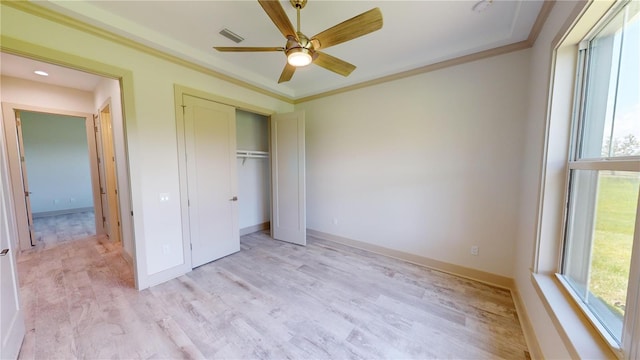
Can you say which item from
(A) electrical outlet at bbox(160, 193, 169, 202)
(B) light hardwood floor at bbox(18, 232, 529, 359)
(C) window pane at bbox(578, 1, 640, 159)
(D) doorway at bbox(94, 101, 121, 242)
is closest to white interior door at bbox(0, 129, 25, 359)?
(B) light hardwood floor at bbox(18, 232, 529, 359)

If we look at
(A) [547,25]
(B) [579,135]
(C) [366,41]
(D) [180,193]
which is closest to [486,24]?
(A) [547,25]

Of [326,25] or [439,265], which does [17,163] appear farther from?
[439,265]

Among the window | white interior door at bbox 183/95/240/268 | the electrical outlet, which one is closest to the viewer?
the window

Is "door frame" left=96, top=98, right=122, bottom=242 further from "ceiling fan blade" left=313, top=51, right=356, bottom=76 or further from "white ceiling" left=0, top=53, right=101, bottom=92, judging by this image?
"ceiling fan blade" left=313, top=51, right=356, bottom=76

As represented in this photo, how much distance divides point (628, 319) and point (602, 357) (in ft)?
0.77

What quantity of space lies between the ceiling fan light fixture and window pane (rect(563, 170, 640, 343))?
6.27 feet

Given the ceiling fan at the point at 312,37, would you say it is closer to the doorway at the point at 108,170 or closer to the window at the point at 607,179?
the window at the point at 607,179

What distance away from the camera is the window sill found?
98cm

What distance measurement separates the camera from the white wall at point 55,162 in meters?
5.25

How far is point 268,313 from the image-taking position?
202 cm

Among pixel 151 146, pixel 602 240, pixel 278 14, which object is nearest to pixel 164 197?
pixel 151 146

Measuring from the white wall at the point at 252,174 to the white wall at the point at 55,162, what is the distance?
15.2 ft

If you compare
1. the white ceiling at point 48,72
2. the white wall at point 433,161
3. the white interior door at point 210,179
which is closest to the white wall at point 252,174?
the white interior door at point 210,179

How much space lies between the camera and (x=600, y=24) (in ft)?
4.08
